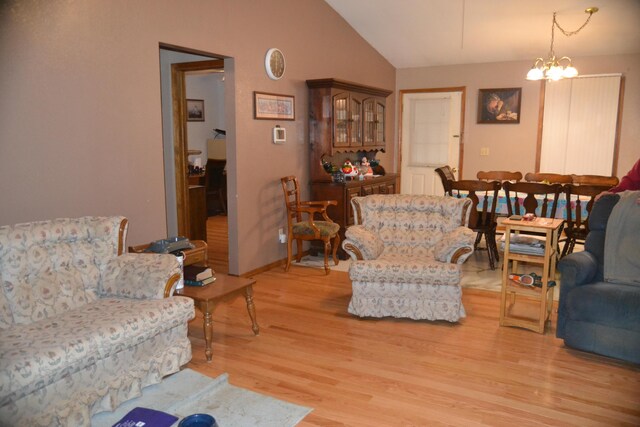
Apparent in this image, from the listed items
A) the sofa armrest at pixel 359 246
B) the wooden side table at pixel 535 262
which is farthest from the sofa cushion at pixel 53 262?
the wooden side table at pixel 535 262

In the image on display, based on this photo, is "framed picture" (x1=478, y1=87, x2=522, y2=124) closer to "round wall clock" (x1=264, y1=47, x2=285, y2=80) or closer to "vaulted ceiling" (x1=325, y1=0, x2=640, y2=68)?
"vaulted ceiling" (x1=325, y1=0, x2=640, y2=68)

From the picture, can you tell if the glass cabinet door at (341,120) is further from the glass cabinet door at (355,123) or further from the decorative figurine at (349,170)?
the decorative figurine at (349,170)

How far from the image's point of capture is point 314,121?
5.72 meters

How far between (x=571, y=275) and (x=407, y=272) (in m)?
1.07

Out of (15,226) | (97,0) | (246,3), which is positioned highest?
(246,3)

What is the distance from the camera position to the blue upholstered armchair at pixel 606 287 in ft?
10.1

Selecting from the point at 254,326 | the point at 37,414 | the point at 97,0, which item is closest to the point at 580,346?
the point at 254,326

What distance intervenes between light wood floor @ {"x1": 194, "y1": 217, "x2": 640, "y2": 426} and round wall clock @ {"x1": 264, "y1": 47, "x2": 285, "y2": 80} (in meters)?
2.37

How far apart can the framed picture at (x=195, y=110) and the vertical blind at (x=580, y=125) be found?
569cm

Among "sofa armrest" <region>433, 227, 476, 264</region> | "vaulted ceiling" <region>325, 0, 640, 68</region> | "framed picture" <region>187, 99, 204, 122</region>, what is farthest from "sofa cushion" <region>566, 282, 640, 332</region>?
"framed picture" <region>187, 99, 204, 122</region>

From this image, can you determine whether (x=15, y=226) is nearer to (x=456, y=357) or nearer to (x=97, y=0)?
(x=97, y=0)

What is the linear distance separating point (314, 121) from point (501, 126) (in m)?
3.20

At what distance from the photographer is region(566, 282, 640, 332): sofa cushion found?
3061mm

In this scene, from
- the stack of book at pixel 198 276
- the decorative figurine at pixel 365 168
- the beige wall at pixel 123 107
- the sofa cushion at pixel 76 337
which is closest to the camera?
the sofa cushion at pixel 76 337
